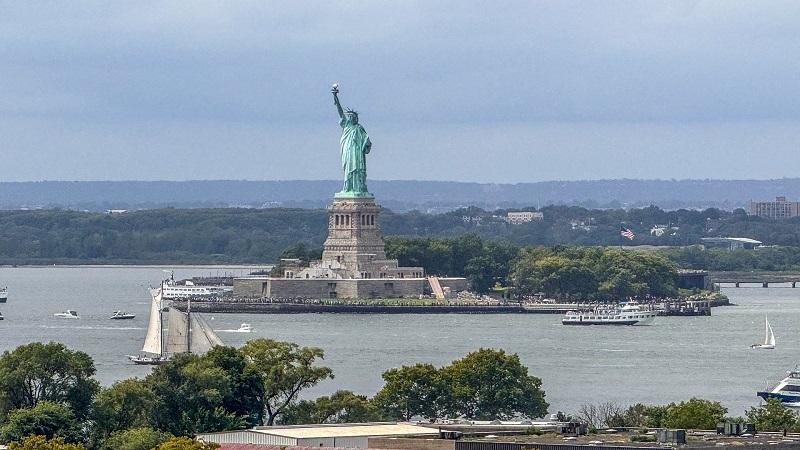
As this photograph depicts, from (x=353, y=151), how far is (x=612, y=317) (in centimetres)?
1823

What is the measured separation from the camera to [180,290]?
118m

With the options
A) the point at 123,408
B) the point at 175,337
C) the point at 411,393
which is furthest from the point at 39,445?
the point at 175,337

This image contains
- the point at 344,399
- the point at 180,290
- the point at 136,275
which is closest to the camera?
the point at 344,399

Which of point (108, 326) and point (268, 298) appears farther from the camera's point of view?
point (268, 298)

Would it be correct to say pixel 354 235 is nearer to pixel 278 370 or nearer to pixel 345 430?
pixel 278 370

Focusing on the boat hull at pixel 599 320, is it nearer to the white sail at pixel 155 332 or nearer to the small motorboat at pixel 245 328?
the small motorboat at pixel 245 328

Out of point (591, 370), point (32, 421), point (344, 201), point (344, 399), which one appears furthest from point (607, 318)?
point (32, 421)

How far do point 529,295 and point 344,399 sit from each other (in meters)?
69.0

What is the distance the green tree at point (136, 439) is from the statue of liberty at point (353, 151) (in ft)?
240

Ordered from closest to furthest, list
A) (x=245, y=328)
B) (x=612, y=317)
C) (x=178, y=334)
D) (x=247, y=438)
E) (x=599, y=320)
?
(x=247, y=438)
(x=178, y=334)
(x=245, y=328)
(x=599, y=320)
(x=612, y=317)

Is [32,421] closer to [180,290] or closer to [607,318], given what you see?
[607,318]

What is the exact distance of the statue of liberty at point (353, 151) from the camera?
376 ft

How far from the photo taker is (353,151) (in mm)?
114375

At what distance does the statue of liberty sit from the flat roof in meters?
73.7
